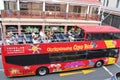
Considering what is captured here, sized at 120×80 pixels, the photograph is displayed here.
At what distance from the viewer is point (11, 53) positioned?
11.2 m

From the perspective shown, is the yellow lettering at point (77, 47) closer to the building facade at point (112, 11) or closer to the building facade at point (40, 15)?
the building facade at point (40, 15)

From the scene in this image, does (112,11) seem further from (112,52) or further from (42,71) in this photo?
(42,71)

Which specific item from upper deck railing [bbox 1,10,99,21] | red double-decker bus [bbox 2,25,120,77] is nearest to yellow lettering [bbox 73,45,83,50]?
red double-decker bus [bbox 2,25,120,77]

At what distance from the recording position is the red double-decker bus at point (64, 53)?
37.9 ft

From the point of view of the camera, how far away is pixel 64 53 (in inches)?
508

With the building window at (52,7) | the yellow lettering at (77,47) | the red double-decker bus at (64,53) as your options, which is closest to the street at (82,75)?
the red double-decker bus at (64,53)

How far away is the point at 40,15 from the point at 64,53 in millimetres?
9610

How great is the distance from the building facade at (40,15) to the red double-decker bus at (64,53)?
6.93 m

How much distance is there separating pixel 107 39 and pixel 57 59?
4.67m

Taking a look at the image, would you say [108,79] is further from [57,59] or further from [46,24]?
[46,24]

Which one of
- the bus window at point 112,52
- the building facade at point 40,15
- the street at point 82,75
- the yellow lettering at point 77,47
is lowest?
the street at point 82,75

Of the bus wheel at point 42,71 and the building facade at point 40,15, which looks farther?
the building facade at point 40,15

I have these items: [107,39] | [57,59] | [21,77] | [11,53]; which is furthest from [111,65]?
[11,53]

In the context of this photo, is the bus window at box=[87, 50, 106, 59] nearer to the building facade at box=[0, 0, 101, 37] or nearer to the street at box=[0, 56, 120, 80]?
the street at box=[0, 56, 120, 80]
